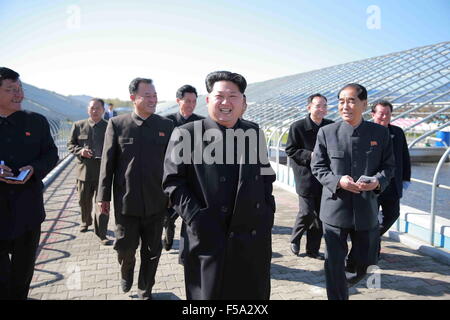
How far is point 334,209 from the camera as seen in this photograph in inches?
114

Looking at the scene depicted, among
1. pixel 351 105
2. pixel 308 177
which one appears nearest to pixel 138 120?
pixel 351 105

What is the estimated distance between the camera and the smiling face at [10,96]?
259cm

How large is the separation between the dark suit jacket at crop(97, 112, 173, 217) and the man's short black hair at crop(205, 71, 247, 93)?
1.30 meters

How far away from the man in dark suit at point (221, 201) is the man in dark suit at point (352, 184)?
0.93 m

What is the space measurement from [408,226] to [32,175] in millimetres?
5142

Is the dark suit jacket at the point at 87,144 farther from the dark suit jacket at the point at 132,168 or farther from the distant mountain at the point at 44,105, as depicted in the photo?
the distant mountain at the point at 44,105

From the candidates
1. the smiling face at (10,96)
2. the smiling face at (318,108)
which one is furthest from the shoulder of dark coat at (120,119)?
the smiling face at (318,108)

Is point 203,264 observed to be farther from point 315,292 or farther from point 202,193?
point 315,292

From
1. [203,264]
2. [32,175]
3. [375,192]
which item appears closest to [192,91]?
[32,175]

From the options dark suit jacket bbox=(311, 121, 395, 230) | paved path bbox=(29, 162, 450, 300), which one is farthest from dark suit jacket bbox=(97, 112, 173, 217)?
→ dark suit jacket bbox=(311, 121, 395, 230)

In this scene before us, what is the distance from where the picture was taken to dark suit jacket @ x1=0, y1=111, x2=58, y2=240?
255 cm

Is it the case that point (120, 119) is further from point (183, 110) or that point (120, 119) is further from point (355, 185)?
point (355, 185)

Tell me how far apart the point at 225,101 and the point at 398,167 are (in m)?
2.92

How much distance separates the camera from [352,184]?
2729mm
